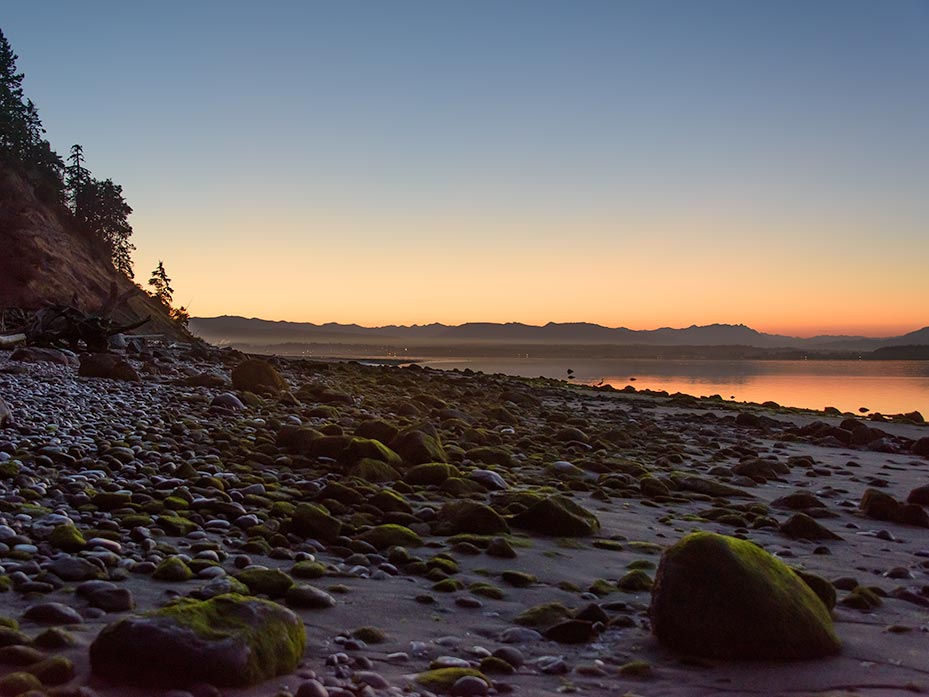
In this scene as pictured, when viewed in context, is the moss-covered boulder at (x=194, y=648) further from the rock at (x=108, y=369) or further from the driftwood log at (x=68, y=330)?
the driftwood log at (x=68, y=330)

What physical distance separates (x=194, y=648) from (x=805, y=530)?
17.5 feet

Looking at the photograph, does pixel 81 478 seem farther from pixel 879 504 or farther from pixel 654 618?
pixel 879 504

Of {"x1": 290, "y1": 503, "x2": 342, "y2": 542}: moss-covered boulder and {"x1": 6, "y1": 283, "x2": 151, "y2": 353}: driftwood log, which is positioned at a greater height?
{"x1": 6, "y1": 283, "x2": 151, "y2": 353}: driftwood log

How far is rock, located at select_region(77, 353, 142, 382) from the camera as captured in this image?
43.2ft

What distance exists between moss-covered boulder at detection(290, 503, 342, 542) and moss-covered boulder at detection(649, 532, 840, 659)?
7.71 feet

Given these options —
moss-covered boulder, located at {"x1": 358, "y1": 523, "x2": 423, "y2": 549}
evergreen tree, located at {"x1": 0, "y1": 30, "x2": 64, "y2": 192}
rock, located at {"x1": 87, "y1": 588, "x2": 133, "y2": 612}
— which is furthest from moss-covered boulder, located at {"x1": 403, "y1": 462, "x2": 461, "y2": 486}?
evergreen tree, located at {"x1": 0, "y1": 30, "x2": 64, "y2": 192}

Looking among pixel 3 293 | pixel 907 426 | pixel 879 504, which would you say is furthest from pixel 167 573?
pixel 3 293

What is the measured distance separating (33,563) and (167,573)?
68 centimetres

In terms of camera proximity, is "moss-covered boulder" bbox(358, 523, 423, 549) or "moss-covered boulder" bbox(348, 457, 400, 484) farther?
"moss-covered boulder" bbox(348, 457, 400, 484)

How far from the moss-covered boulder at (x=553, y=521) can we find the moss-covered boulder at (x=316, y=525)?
5.17ft

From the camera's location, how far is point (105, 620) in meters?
3.37

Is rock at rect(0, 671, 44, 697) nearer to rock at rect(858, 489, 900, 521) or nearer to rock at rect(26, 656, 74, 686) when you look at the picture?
rock at rect(26, 656, 74, 686)

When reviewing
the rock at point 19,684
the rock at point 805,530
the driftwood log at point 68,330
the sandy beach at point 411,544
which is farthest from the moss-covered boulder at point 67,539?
Answer: the driftwood log at point 68,330

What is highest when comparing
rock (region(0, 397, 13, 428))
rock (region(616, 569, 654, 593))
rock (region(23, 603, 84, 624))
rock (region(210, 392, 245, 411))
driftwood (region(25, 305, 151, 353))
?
driftwood (region(25, 305, 151, 353))
